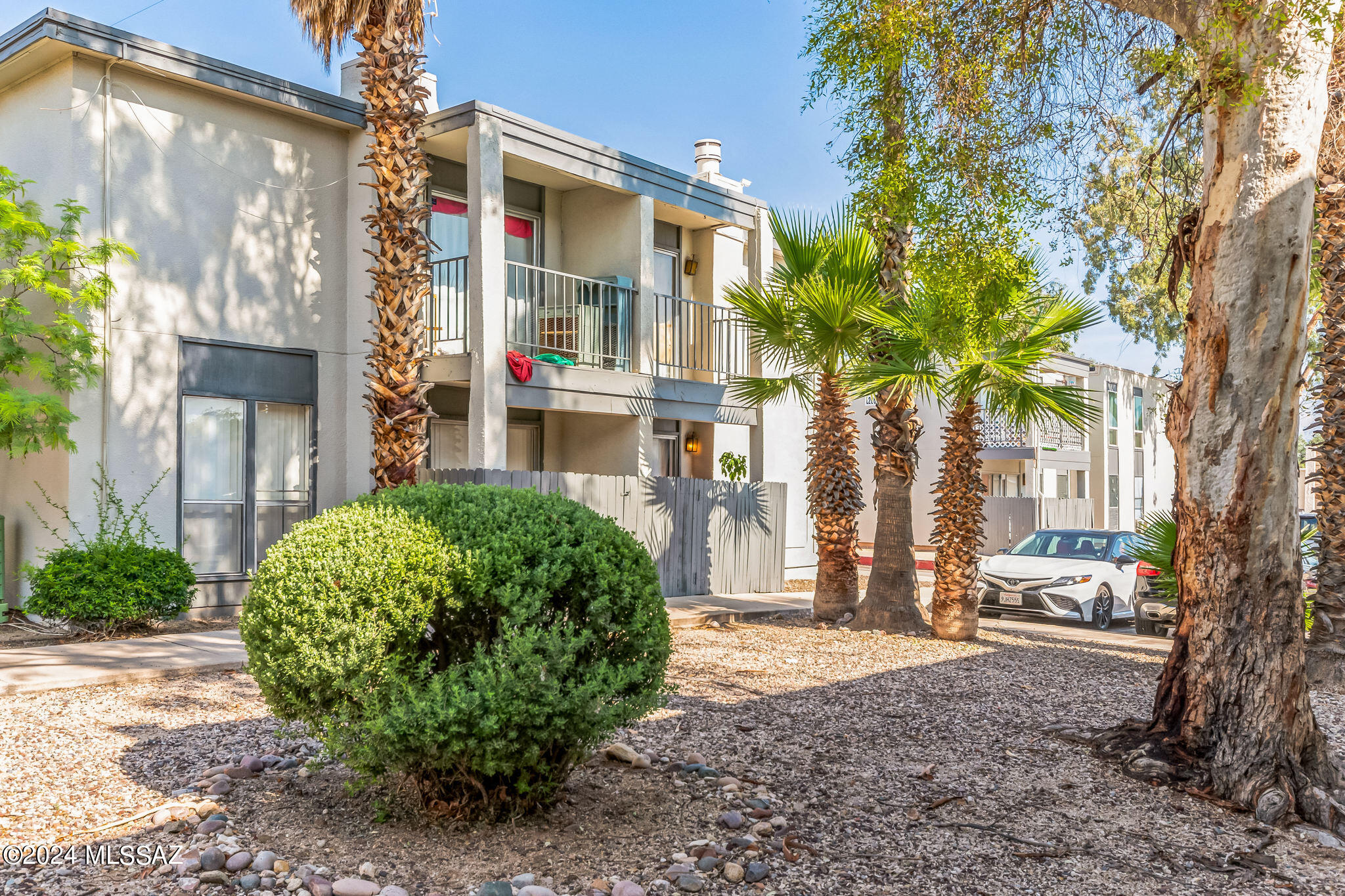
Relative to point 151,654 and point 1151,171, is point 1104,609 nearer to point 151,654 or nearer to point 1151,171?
point 1151,171

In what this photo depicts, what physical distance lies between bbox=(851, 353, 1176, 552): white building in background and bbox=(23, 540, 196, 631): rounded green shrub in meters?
18.8

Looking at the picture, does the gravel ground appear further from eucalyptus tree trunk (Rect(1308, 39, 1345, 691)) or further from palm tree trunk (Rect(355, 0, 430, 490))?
palm tree trunk (Rect(355, 0, 430, 490))

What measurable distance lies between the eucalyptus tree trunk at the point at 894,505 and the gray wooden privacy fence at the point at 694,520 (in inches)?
127

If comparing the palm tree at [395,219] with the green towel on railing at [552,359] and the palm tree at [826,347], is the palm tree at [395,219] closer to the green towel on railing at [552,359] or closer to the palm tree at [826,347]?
the green towel on railing at [552,359]

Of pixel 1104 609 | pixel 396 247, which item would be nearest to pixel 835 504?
pixel 1104 609

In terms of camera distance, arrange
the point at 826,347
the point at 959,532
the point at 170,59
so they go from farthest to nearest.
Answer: the point at 826,347 < the point at 170,59 < the point at 959,532

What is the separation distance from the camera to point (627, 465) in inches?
563

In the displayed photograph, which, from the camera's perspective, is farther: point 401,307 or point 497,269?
point 497,269

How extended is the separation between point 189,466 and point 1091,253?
9717 mm

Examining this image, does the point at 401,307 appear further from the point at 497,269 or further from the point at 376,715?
the point at 376,715

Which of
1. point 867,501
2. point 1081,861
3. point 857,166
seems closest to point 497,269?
point 857,166

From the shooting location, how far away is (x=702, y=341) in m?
16.4

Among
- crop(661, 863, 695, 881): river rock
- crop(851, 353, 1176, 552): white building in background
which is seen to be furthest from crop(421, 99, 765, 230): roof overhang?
crop(851, 353, 1176, 552): white building in background

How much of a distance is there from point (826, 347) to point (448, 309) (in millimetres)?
5335
